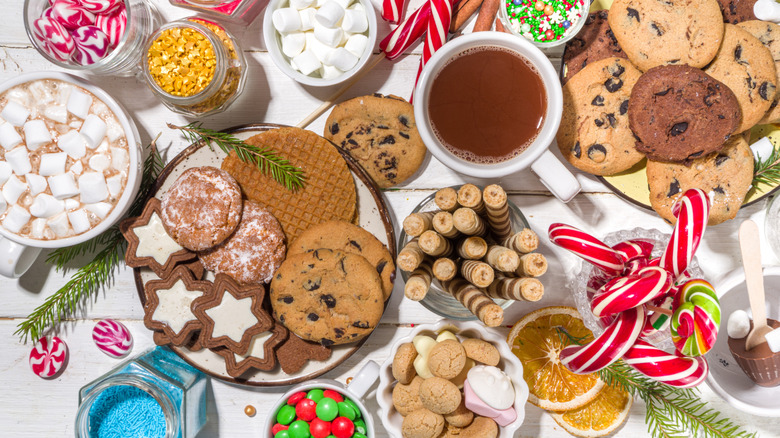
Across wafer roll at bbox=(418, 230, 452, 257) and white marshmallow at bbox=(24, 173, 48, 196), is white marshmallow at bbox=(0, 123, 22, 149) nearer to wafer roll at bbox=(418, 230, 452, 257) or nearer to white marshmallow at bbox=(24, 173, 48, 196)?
white marshmallow at bbox=(24, 173, 48, 196)

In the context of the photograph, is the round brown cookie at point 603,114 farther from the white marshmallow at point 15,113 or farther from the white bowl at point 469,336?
the white marshmallow at point 15,113

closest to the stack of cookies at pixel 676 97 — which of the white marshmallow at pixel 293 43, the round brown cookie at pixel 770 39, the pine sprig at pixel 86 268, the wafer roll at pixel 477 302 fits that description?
the round brown cookie at pixel 770 39

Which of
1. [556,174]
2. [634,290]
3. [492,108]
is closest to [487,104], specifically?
[492,108]

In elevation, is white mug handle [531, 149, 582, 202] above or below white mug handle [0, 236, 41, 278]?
above

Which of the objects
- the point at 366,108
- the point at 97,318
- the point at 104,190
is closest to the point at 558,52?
the point at 366,108

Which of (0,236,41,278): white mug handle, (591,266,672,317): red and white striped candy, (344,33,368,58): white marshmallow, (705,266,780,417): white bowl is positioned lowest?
(705,266,780,417): white bowl

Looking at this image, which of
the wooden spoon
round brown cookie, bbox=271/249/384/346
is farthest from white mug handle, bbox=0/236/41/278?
the wooden spoon

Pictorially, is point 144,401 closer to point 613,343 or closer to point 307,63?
point 307,63
